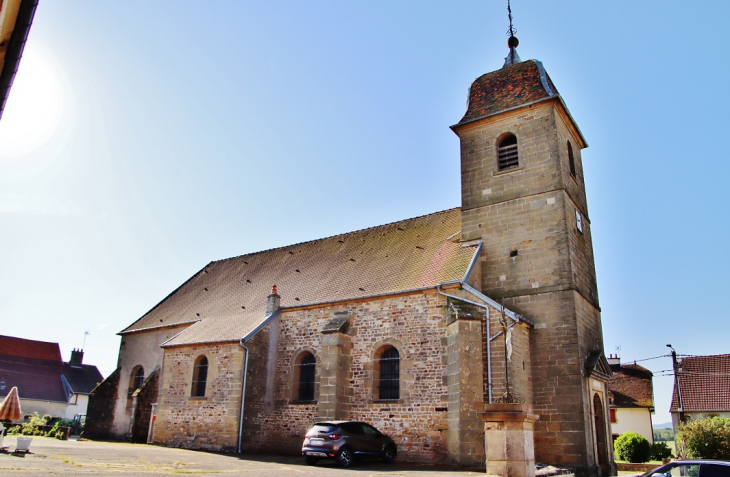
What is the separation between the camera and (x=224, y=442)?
1741cm

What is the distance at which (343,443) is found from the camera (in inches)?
534

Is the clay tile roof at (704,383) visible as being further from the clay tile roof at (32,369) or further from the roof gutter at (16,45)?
the clay tile roof at (32,369)

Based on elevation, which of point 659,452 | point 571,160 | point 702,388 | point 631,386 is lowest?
point 659,452

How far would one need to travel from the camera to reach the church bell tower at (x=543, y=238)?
15094mm

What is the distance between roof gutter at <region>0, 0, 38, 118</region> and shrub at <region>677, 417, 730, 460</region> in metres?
22.6

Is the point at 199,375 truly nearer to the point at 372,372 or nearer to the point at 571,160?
the point at 372,372

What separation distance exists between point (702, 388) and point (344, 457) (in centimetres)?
2521

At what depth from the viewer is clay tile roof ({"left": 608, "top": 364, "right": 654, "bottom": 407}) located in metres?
33.5

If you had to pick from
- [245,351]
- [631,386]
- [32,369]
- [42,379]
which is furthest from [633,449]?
[32,369]

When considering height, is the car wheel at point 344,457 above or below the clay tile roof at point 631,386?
below

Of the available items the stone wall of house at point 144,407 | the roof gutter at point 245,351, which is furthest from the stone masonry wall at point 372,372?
the stone wall of house at point 144,407

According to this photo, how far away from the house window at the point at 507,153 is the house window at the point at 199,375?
12629mm

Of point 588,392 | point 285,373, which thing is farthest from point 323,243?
point 588,392

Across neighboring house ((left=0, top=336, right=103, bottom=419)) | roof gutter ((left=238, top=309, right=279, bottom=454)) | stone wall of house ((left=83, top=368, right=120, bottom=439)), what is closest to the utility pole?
roof gutter ((left=238, top=309, right=279, bottom=454))
